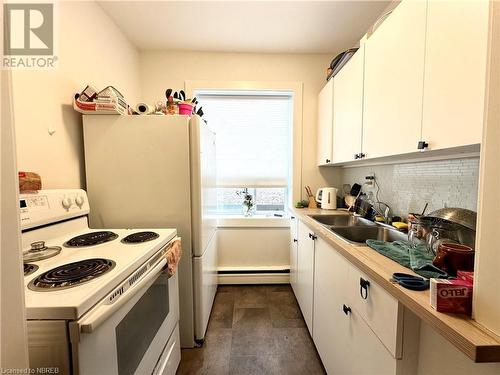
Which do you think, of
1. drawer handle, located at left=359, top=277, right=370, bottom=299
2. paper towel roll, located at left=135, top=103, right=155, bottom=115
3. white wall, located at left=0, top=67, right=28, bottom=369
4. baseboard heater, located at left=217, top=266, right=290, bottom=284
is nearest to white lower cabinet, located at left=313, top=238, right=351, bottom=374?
drawer handle, located at left=359, top=277, right=370, bottom=299

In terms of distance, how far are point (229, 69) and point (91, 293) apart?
247 cm

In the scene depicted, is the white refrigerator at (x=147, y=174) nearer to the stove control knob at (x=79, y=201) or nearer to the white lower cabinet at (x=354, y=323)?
the stove control knob at (x=79, y=201)

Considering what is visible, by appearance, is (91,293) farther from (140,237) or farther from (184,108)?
(184,108)

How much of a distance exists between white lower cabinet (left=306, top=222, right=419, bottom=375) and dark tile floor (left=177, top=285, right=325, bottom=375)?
21cm

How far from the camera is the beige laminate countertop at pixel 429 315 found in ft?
1.63

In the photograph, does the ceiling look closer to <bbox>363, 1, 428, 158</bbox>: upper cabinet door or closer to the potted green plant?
<bbox>363, 1, 428, 158</bbox>: upper cabinet door

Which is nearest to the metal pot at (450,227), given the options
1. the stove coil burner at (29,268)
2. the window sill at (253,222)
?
the stove coil burner at (29,268)

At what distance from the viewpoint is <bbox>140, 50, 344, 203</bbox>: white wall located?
2.50 meters

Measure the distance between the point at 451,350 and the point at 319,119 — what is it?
2214 mm

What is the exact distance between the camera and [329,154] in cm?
220

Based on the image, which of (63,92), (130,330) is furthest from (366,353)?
(63,92)

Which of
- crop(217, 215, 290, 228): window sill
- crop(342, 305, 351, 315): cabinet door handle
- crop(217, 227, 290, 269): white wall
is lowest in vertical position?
crop(217, 227, 290, 269): white wall

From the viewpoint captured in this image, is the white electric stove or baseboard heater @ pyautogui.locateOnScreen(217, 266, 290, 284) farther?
baseboard heater @ pyautogui.locateOnScreen(217, 266, 290, 284)

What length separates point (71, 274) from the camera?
2.60ft
